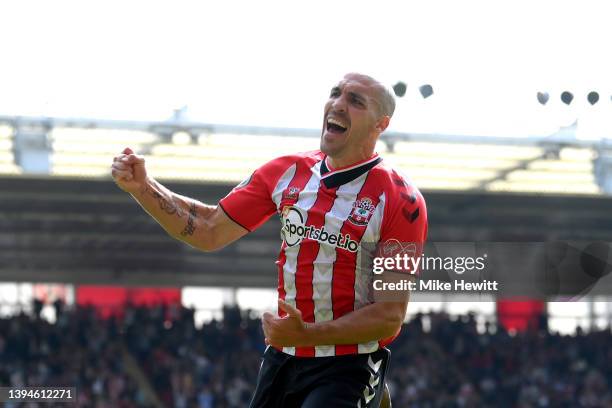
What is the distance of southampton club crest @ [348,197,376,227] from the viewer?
365cm

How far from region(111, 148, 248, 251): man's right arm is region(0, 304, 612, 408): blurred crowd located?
14.7m

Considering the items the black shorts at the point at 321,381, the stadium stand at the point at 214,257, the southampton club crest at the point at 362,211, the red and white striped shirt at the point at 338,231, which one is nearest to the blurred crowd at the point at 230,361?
the stadium stand at the point at 214,257

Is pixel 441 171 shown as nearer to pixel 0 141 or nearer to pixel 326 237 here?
pixel 0 141

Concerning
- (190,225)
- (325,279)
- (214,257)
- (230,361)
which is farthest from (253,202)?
(214,257)

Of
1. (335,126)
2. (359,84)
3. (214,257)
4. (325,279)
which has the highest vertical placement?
(359,84)

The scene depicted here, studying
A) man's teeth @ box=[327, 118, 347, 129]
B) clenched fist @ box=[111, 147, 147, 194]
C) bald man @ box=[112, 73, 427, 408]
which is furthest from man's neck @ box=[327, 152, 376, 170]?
clenched fist @ box=[111, 147, 147, 194]

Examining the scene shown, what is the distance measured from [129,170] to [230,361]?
16.6 meters

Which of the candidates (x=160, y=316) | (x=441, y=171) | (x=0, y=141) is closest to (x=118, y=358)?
(x=160, y=316)

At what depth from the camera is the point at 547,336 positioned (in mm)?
22469

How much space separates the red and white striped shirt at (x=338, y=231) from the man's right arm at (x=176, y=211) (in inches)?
9.7

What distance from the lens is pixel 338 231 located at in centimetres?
364

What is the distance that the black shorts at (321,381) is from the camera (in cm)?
358

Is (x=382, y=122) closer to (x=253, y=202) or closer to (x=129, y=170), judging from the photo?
(x=253, y=202)

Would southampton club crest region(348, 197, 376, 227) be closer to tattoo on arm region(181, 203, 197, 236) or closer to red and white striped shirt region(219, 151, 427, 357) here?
red and white striped shirt region(219, 151, 427, 357)
